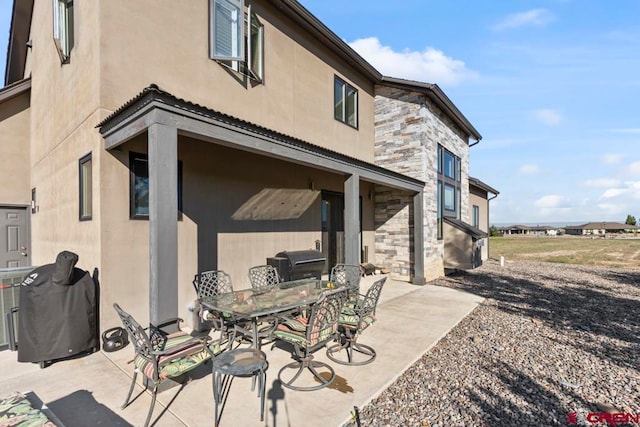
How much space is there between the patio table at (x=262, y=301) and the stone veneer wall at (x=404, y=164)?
532 centimetres

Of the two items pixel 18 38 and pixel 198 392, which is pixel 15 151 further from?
pixel 198 392

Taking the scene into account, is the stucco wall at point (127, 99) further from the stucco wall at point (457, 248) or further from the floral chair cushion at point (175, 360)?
the stucco wall at point (457, 248)

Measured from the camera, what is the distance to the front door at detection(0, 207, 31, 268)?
7340 mm

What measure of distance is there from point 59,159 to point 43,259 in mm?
2320

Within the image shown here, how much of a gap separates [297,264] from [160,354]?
4.41m

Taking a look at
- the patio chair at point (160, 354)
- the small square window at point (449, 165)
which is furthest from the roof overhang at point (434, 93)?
the patio chair at point (160, 354)

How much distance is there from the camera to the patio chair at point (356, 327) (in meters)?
3.87

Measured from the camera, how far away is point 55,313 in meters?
3.71

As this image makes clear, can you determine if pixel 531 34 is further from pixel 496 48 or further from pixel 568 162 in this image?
pixel 568 162

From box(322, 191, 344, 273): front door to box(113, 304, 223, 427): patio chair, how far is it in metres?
5.75

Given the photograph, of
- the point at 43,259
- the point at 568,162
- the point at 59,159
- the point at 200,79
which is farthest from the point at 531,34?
the point at 568,162

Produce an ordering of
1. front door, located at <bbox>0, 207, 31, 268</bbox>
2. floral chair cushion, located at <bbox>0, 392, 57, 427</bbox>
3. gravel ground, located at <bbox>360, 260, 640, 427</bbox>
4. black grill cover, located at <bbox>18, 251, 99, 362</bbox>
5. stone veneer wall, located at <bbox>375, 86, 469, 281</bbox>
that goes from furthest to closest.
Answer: stone veneer wall, located at <bbox>375, 86, 469, 281</bbox> < front door, located at <bbox>0, 207, 31, 268</bbox> < black grill cover, located at <bbox>18, 251, 99, 362</bbox> < gravel ground, located at <bbox>360, 260, 640, 427</bbox> < floral chair cushion, located at <bbox>0, 392, 57, 427</bbox>

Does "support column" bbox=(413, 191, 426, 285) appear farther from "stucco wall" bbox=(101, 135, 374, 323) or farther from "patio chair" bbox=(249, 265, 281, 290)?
"patio chair" bbox=(249, 265, 281, 290)

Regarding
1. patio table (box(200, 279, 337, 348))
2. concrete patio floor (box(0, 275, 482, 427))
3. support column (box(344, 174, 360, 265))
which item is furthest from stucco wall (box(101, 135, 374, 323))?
support column (box(344, 174, 360, 265))
